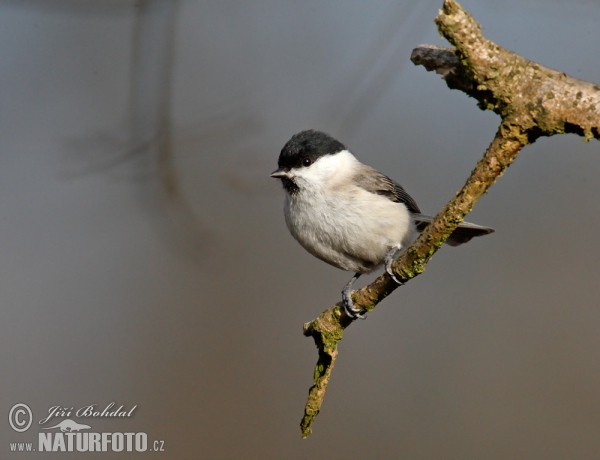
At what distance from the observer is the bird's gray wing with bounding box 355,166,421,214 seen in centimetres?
286

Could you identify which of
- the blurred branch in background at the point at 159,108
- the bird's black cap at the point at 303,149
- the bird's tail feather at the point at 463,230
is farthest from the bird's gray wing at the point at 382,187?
the blurred branch in background at the point at 159,108

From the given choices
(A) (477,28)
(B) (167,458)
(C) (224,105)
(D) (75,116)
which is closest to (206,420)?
(B) (167,458)

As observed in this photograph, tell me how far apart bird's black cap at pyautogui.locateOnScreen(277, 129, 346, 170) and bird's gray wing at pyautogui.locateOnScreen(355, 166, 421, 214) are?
0.23 m

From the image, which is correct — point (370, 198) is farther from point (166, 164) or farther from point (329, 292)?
point (329, 292)

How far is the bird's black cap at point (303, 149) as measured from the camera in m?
2.79

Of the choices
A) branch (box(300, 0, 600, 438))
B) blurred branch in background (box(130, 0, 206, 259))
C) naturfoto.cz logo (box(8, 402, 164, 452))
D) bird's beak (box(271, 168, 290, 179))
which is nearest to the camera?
branch (box(300, 0, 600, 438))

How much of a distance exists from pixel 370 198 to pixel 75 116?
3.21 metres

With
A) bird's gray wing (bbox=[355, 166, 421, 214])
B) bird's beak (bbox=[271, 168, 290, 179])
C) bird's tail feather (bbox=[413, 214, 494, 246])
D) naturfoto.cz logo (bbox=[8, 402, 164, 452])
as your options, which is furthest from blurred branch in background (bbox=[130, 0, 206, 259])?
naturfoto.cz logo (bbox=[8, 402, 164, 452])

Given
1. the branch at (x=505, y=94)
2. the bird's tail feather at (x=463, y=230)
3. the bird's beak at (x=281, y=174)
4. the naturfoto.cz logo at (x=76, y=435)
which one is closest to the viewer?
the branch at (x=505, y=94)

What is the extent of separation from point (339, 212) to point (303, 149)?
1.23 ft

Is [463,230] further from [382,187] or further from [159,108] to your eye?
[159,108]

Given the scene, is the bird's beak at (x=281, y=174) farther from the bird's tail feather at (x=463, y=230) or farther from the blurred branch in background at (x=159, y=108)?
the bird's tail feather at (x=463, y=230)

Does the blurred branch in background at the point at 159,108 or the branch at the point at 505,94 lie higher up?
the blurred branch in background at the point at 159,108

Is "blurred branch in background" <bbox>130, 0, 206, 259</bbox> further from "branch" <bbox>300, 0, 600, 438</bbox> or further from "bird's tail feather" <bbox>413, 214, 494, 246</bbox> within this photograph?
"branch" <bbox>300, 0, 600, 438</bbox>
